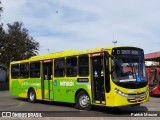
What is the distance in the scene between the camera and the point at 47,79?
1988 centimetres

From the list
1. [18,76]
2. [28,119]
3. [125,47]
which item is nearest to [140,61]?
[125,47]

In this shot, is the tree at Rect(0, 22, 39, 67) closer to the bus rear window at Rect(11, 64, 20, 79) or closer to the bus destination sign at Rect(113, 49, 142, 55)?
the bus rear window at Rect(11, 64, 20, 79)

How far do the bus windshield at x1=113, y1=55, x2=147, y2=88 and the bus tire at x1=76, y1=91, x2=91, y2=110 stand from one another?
7.27 feet

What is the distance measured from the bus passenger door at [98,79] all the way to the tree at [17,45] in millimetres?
30524

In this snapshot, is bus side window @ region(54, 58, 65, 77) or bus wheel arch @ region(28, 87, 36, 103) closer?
bus side window @ region(54, 58, 65, 77)

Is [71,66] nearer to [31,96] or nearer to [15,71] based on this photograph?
[31,96]

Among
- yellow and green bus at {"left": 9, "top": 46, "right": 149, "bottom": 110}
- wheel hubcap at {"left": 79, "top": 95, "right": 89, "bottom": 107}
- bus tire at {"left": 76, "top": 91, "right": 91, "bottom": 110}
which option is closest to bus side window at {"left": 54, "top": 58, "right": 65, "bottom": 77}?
yellow and green bus at {"left": 9, "top": 46, "right": 149, "bottom": 110}

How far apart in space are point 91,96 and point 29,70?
7.07 meters

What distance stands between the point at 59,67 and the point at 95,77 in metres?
3.26

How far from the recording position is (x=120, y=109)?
1691cm

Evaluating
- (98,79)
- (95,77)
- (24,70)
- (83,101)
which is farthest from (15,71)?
(98,79)

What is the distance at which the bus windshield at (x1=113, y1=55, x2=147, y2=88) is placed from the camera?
14.8 metres

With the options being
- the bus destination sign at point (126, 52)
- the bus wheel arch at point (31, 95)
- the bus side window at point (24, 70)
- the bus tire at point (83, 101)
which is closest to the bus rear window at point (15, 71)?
the bus side window at point (24, 70)

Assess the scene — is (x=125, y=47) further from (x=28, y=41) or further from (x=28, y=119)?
(x=28, y=41)
